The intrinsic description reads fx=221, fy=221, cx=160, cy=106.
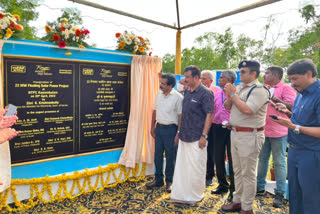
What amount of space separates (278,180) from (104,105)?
2.97 m

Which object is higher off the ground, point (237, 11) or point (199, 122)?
point (237, 11)

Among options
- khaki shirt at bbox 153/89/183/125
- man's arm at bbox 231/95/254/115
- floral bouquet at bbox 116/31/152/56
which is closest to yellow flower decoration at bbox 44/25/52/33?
floral bouquet at bbox 116/31/152/56

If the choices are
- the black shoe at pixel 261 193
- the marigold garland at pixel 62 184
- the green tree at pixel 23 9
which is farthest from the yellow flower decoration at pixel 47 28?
the green tree at pixel 23 9

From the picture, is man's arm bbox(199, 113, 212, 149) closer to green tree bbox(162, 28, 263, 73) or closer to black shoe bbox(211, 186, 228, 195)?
black shoe bbox(211, 186, 228, 195)

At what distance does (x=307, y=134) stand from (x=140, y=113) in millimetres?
2704

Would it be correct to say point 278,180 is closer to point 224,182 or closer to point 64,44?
point 224,182

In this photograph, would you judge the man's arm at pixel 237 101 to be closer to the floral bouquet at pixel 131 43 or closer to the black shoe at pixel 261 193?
the black shoe at pixel 261 193

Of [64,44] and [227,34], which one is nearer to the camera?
[64,44]

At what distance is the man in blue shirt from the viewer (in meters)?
2.00

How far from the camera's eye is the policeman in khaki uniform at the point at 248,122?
100 inches

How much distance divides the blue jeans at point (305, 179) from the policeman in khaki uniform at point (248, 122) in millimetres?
490

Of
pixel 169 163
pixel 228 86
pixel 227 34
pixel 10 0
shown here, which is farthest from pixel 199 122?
pixel 227 34

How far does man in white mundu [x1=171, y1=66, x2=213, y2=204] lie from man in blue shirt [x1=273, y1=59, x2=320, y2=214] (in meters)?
1.11

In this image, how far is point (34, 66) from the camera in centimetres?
312
